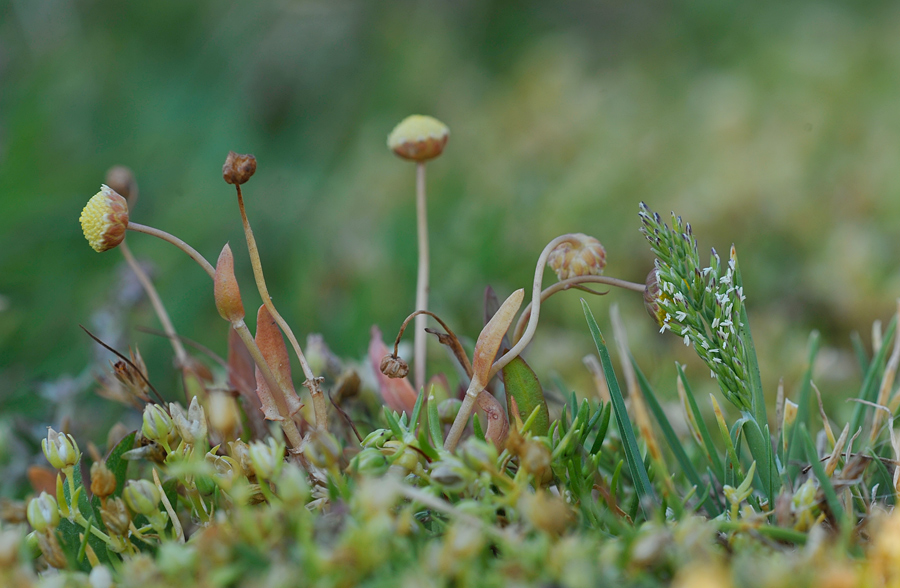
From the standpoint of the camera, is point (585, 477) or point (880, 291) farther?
point (880, 291)

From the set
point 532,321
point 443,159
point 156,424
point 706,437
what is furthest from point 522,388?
point 443,159

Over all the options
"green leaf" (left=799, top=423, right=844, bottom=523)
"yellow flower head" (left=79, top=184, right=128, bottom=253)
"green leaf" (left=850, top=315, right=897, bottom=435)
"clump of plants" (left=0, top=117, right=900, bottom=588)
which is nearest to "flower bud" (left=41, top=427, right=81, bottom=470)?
"clump of plants" (left=0, top=117, right=900, bottom=588)

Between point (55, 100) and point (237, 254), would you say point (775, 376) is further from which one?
point (55, 100)

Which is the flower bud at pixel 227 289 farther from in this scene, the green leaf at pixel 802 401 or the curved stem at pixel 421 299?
the green leaf at pixel 802 401

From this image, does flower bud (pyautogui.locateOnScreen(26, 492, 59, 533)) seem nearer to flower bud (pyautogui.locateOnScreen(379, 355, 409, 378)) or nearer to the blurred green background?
flower bud (pyautogui.locateOnScreen(379, 355, 409, 378))

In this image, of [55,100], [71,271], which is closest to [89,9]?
[55,100]

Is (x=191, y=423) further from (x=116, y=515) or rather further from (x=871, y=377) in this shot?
(x=871, y=377)

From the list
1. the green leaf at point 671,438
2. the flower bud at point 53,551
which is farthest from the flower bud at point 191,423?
the green leaf at point 671,438
